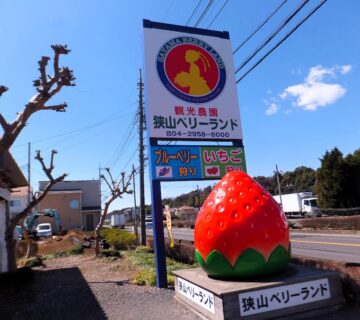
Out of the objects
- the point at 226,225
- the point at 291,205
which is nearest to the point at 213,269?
the point at 226,225

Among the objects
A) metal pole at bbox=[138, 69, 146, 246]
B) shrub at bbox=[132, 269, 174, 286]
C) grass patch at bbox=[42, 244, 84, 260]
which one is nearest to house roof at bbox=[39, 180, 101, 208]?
metal pole at bbox=[138, 69, 146, 246]

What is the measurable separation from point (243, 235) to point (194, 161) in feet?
12.5

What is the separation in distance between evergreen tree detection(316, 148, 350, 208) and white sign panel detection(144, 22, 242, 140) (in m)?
33.4

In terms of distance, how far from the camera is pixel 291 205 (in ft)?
159

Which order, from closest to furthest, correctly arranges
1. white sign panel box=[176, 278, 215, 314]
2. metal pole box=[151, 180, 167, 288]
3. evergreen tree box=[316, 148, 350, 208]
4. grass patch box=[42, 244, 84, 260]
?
white sign panel box=[176, 278, 215, 314]
metal pole box=[151, 180, 167, 288]
grass patch box=[42, 244, 84, 260]
evergreen tree box=[316, 148, 350, 208]

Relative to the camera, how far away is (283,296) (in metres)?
5.49

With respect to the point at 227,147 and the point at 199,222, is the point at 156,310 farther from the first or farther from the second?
the point at 227,147

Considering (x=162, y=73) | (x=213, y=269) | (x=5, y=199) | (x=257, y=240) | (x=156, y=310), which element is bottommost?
(x=156, y=310)

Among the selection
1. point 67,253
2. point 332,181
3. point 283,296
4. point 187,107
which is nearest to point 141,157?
point 67,253

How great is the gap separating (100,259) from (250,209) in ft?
35.6

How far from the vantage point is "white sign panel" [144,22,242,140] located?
9344 mm

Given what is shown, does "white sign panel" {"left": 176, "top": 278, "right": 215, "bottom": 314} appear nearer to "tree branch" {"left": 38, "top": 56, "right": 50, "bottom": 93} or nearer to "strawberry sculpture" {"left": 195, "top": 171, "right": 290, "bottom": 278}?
"strawberry sculpture" {"left": 195, "top": 171, "right": 290, "bottom": 278}

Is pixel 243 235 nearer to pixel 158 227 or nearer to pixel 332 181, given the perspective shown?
pixel 158 227

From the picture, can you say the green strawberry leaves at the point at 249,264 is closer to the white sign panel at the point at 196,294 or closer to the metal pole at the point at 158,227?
the white sign panel at the point at 196,294
